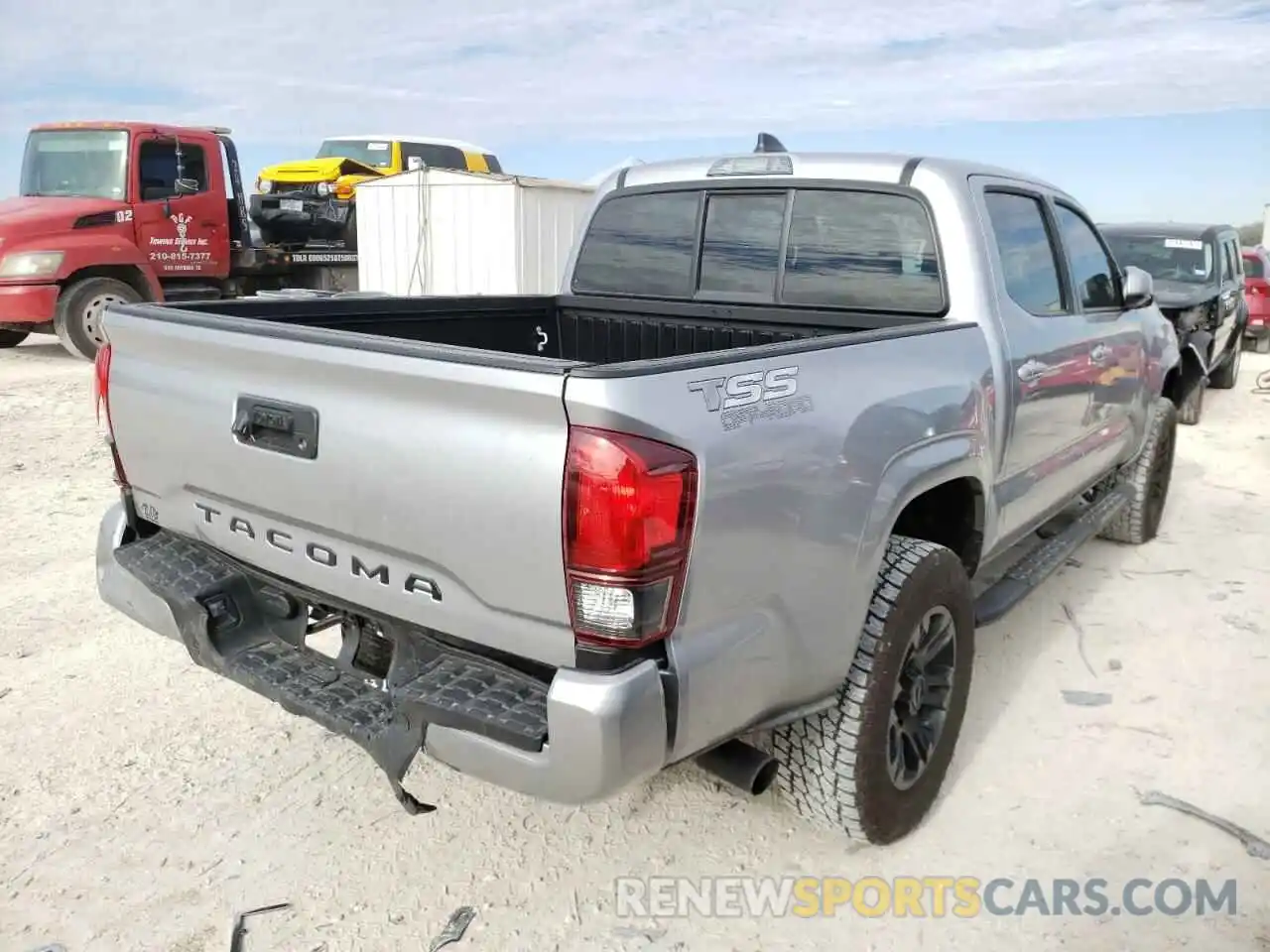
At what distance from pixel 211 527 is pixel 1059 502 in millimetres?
3368

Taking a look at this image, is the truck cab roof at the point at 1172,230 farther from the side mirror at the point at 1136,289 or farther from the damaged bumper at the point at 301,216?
the damaged bumper at the point at 301,216

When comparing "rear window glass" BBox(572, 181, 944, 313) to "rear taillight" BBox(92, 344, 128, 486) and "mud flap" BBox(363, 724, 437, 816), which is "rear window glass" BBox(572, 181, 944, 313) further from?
"mud flap" BBox(363, 724, 437, 816)

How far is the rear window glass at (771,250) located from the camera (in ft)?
11.6

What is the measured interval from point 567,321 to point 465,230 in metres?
9.44

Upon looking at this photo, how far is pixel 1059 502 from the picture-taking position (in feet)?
14.2

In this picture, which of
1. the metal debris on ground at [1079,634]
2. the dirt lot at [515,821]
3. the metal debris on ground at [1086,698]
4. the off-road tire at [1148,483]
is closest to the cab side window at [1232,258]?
the off-road tire at [1148,483]

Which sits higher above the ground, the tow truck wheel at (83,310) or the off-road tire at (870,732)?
the off-road tire at (870,732)

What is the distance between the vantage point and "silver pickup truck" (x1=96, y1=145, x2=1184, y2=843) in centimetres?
205

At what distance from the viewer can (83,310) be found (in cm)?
1113

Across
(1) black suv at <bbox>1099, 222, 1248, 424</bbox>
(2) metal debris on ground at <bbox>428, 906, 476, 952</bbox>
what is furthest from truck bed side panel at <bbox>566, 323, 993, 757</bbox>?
(1) black suv at <bbox>1099, 222, 1248, 424</bbox>

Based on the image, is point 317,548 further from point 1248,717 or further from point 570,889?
point 1248,717

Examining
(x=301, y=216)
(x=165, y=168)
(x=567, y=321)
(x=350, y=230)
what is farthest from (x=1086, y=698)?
(x=301, y=216)

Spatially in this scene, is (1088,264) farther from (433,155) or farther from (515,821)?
(433,155)

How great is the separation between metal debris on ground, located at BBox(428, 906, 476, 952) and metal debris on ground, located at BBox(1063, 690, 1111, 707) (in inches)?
97.6
